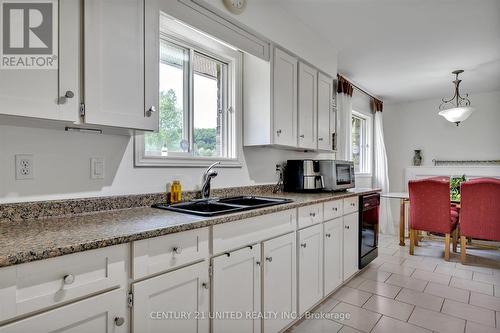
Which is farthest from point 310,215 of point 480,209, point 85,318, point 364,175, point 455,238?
point 364,175

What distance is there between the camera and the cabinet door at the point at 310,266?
80.6 inches

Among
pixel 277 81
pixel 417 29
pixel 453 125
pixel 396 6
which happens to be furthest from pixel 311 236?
pixel 453 125

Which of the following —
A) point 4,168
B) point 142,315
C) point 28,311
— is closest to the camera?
point 28,311

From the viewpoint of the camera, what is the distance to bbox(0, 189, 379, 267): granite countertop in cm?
85

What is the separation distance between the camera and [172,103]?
2.05 meters

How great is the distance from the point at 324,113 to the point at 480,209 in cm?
222

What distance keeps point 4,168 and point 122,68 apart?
0.67 m

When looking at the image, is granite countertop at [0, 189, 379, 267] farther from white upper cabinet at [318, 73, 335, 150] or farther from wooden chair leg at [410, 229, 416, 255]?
wooden chair leg at [410, 229, 416, 255]

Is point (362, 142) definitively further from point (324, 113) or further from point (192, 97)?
point (192, 97)

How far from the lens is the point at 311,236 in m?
2.15

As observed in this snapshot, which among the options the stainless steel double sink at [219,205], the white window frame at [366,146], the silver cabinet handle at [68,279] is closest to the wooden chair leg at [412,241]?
the white window frame at [366,146]

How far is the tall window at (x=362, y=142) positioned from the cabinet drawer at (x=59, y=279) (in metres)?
4.84

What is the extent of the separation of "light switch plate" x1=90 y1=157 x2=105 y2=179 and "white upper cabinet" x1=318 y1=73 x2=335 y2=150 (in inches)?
86.5

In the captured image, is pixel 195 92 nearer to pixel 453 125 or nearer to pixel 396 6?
pixel 396 6
